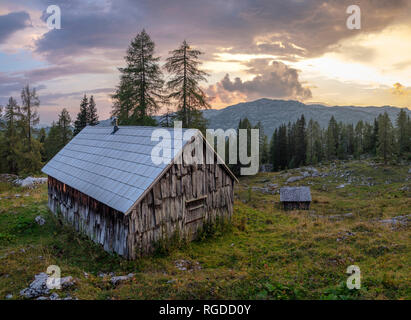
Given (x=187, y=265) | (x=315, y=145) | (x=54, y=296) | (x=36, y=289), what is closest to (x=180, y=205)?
(x=187, y=265)

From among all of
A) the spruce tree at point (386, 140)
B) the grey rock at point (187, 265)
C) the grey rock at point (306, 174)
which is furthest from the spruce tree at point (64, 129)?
the spruce tree at point (386, 140)

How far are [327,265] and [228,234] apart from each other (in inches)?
245

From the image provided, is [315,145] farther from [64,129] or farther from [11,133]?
[11,133]

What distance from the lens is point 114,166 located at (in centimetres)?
1347

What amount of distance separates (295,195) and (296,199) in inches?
26.9

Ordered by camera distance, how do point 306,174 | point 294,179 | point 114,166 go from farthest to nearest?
point 306,174 < point 294,179 < point 114,166

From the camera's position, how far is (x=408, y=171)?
54188 millimetres

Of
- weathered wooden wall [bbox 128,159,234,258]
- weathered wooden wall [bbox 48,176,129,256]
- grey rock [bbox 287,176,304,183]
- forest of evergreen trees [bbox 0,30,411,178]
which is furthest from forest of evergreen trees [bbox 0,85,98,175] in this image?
grey rock [bbox 287,176,304,183]

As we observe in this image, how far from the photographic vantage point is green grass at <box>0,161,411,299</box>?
307 inches

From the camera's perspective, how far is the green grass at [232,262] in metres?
7.80

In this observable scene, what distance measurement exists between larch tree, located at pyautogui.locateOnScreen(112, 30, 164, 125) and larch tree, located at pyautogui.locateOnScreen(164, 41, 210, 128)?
239cm

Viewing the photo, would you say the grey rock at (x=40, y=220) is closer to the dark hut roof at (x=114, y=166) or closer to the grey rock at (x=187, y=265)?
the dark hut roof at (x=114, y=166)

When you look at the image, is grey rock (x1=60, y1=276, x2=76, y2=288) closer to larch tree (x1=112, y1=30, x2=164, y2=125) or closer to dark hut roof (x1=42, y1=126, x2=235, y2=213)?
dark hut roof (x1=42, y1=126, x2=235, y2=213)
